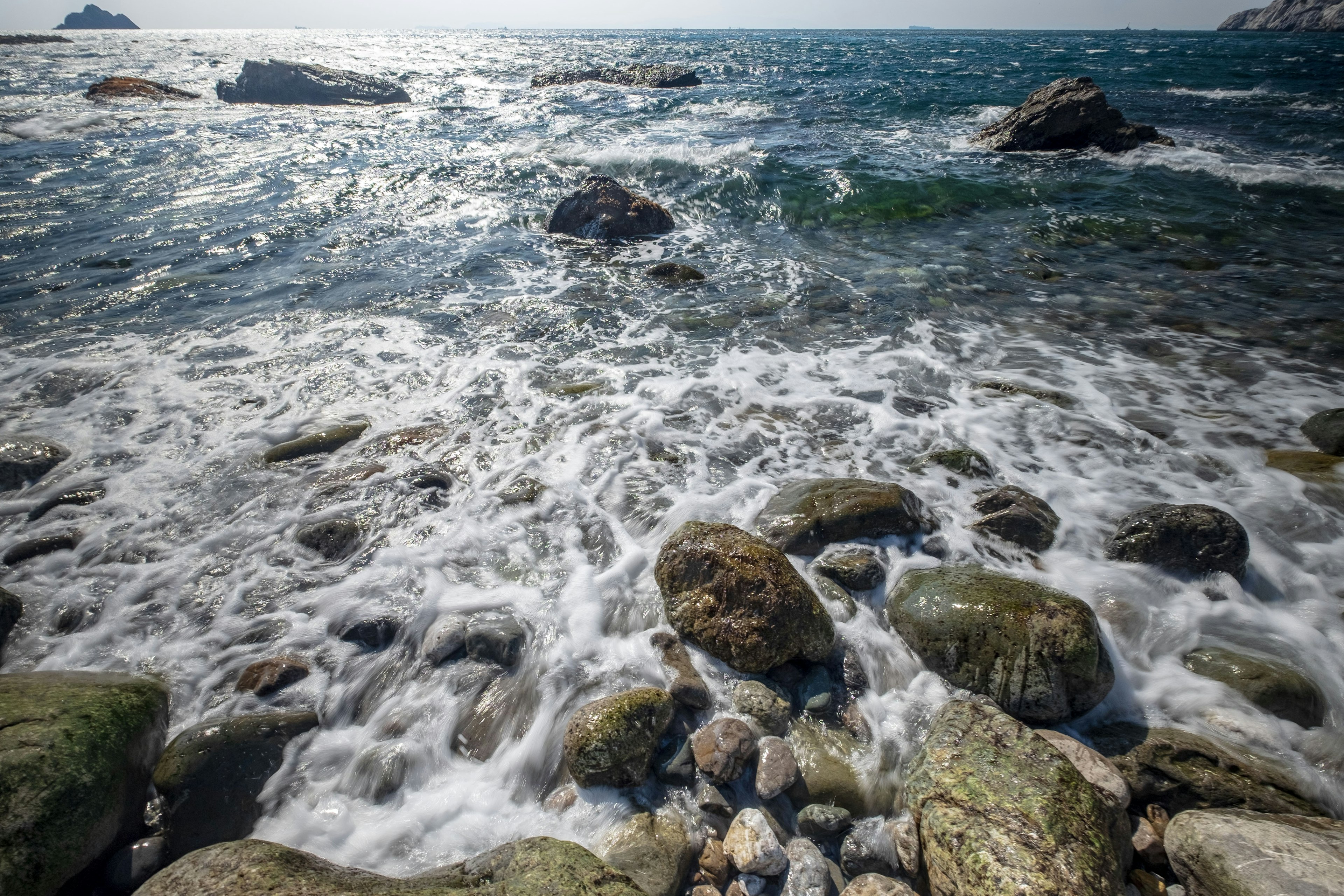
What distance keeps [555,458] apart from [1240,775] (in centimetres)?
423

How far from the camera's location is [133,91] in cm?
2353

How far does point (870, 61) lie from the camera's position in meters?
37.4

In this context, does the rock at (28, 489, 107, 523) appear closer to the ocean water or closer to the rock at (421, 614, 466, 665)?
the ocean water

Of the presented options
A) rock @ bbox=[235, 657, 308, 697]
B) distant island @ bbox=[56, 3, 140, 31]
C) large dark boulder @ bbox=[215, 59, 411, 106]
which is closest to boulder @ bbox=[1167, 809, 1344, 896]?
rock @ bbox=[235, 657, 308, 697]

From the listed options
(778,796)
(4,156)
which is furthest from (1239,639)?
(4,156)

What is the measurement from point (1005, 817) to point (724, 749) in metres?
1.10

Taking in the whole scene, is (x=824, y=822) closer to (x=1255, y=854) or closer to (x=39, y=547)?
(x=1255, y=854)

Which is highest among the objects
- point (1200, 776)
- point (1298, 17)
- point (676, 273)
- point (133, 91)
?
point (1298, 17)

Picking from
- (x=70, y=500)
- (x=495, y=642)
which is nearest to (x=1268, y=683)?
(x=495, y=642)

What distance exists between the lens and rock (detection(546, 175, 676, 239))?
31.8 ft

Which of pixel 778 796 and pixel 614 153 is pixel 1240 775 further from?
pixel 614 153

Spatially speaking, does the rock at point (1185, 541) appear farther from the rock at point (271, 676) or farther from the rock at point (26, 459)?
the rock at point (26, 459)

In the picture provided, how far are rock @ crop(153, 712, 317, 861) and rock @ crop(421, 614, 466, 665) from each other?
0.67m

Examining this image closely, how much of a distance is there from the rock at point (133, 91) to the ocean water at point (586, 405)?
1483 centimetres
